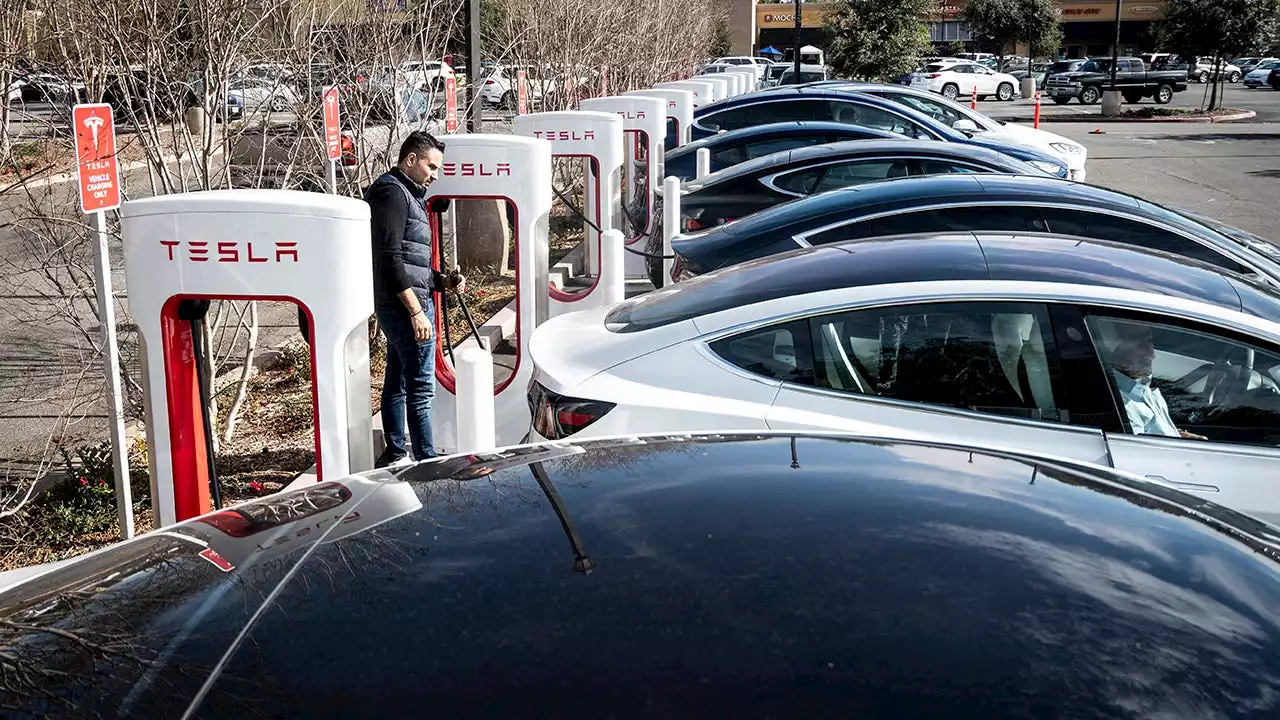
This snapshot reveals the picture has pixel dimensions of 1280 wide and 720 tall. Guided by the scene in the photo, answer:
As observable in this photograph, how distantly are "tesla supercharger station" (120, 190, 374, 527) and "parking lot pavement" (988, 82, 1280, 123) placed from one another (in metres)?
37.5

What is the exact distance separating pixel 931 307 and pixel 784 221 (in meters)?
2.99

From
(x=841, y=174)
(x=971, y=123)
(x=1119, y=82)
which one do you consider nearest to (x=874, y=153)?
(x=841, y=174)

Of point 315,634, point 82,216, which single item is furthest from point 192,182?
point 315,634

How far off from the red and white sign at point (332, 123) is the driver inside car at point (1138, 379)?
4.66 metres

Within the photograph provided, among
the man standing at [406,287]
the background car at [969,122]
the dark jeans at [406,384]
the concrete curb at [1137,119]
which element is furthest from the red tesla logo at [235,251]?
the concrete curb at [1137,119]

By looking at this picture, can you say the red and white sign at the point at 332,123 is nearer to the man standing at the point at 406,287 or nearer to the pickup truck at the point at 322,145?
the pickup truck at the point at 322,145

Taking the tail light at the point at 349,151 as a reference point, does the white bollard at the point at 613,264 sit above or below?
below

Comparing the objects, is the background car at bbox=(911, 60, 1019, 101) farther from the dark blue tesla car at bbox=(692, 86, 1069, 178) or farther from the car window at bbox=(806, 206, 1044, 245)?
the car window at bbox=(806, 206, 1044, 245)

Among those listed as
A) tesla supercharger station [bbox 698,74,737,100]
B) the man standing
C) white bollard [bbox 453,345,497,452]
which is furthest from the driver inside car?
tesla supercharger station [bbox 698,74,737,100]

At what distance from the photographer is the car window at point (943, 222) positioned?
23.7 ft

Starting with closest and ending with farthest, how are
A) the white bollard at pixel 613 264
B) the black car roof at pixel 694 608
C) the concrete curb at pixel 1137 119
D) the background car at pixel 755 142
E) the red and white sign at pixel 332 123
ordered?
the black car roof at pixel 694 608 → the red and white sign at pixel 332 123 → the white bollard at pixel 613 264 → the background car at pixel 755 142 → the concrete curb at pixel 1137 119

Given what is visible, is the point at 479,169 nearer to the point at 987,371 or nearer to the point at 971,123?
the point at 987,371

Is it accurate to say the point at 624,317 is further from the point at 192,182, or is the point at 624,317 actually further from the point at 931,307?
the point at 192,182

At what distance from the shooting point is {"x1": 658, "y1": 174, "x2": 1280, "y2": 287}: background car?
7254mm
